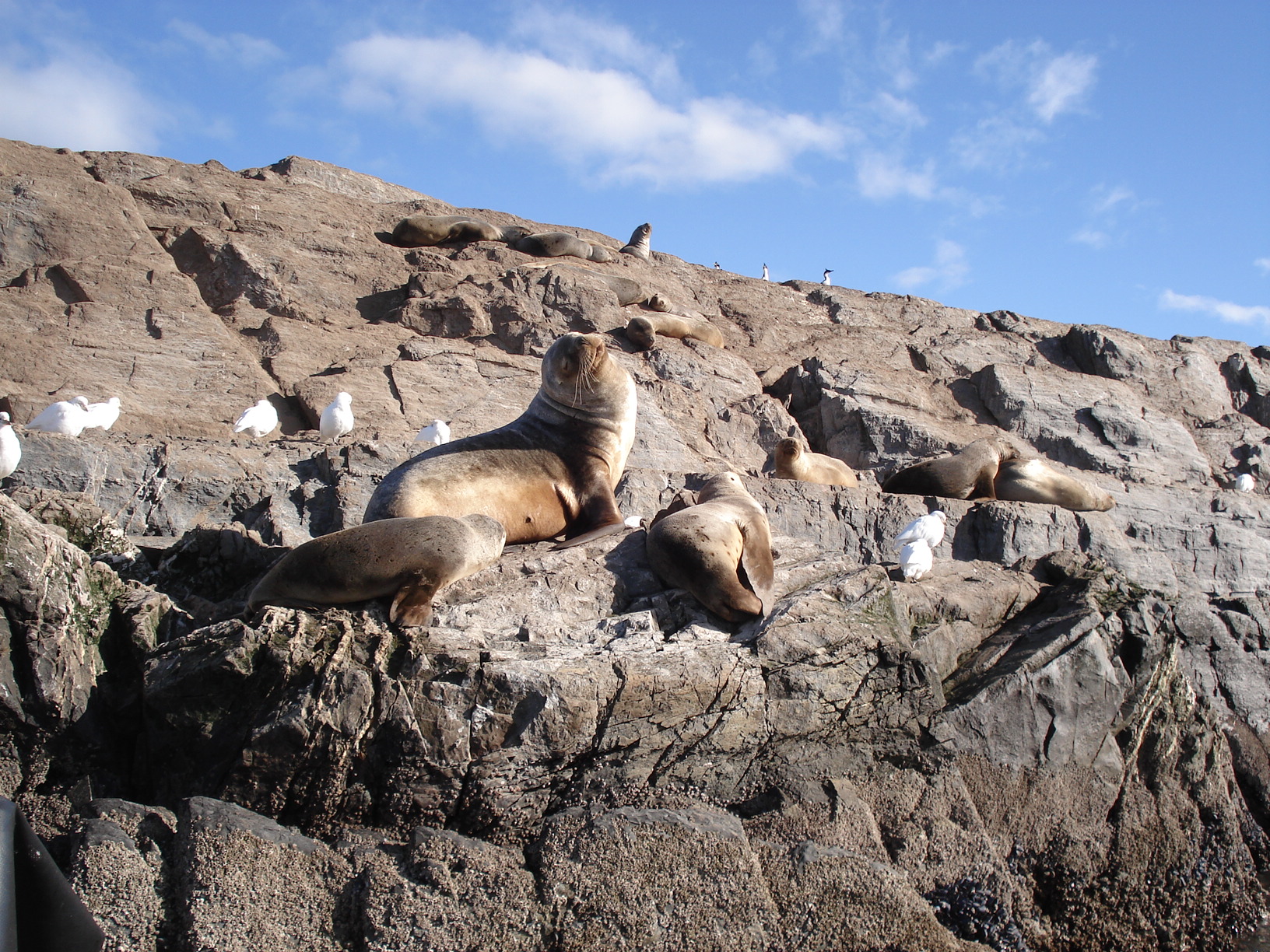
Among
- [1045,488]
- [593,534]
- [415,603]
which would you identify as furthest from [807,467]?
[415,603]

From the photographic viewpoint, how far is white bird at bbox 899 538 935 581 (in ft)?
17.2

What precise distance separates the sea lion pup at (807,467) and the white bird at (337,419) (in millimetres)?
3712

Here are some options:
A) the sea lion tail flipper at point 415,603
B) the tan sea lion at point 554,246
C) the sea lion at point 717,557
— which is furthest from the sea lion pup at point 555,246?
the sea lion tail flipper at point 415,603

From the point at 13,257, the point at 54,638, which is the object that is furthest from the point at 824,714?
the point at 13,257

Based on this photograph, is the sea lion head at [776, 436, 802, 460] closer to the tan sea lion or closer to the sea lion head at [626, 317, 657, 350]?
the sea lion head at [626, 317, 657, 350]

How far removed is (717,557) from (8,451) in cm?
449

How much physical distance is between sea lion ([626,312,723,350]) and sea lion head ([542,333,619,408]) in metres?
5.82

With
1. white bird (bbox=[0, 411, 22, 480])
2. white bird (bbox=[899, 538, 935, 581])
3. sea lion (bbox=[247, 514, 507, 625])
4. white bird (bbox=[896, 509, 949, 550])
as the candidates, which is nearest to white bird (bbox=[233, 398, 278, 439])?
white bird (bbox=[0, 411, 22, 480])

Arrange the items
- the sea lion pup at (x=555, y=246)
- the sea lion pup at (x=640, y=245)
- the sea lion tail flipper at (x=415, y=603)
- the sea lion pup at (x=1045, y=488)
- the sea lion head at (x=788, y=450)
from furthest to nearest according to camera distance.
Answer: the sea lion pup at (x=640, y=245)
the sea lion pup at (x=555, y=246)
the sea lion pup at (x=1045, y=488)
the sea lion head at (x=788, y=450)
the sea lion tail flipper at (x=415, y=603)

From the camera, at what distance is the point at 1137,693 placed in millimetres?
4332

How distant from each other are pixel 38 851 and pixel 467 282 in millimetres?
11266

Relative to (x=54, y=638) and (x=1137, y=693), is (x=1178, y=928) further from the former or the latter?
(x=54, y=638)

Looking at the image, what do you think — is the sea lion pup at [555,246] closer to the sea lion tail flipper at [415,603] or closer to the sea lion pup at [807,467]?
the sea lion pup at [807,467]

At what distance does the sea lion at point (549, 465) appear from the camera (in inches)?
204
